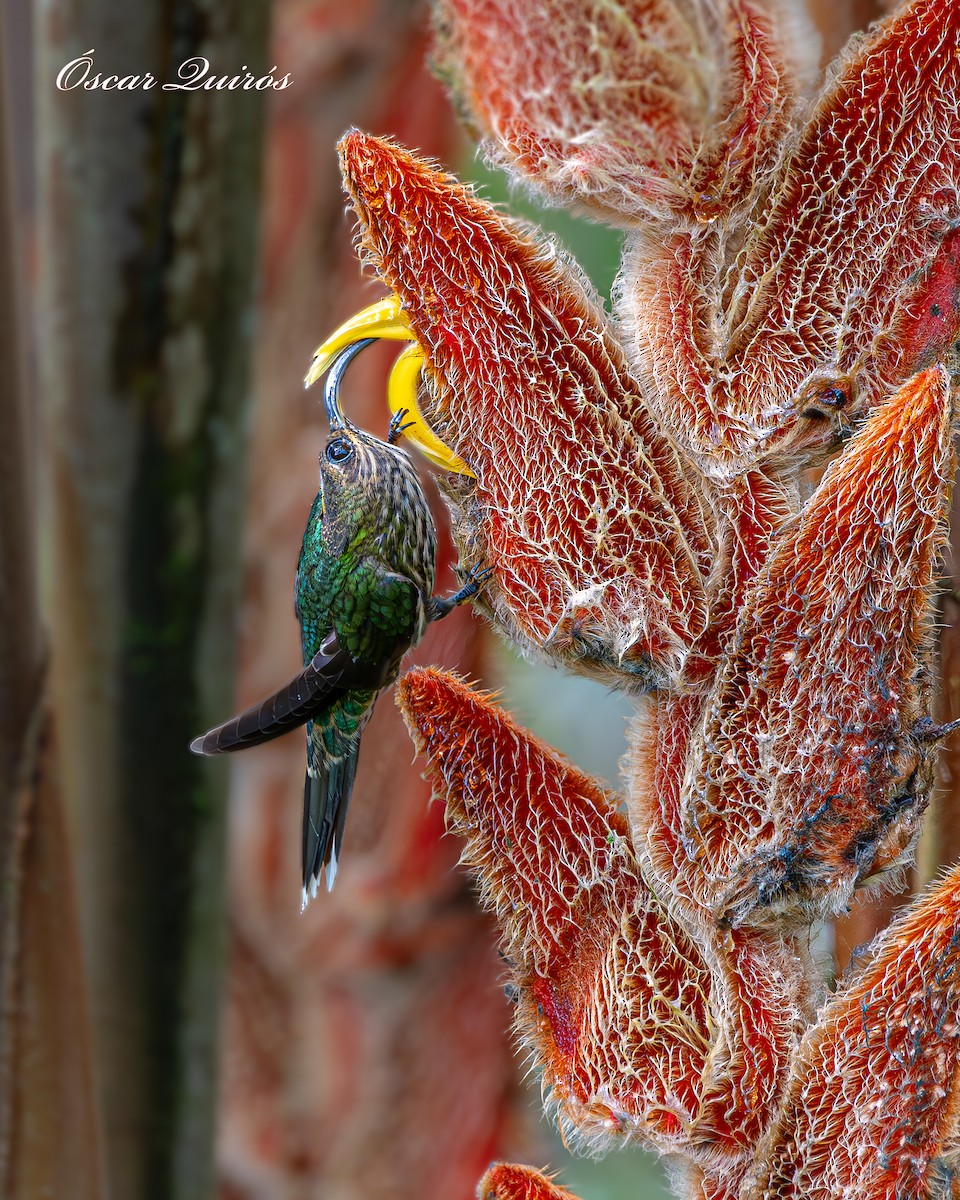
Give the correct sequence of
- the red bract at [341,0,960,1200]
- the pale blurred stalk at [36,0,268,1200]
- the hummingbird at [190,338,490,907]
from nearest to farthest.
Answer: the red bract at [341,0,960,1200] < the hummingbird at [190,338,490,907] < the pale blurred stalk at [36,0,268,1200]

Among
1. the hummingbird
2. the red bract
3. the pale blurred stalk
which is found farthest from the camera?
the pale blurred stalk

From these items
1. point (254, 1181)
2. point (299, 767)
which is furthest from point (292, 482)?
Answer: point (254, 1181)

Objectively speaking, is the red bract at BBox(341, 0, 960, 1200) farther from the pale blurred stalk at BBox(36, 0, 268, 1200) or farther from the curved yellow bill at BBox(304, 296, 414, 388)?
the pale blurred stalk at BBox(36, 0, 268, 1200)

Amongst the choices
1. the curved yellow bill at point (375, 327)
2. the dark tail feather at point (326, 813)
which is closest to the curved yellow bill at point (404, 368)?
the curved yellow bill at point (375, 327)

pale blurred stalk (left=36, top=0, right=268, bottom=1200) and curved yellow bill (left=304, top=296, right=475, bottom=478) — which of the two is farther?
pale blurred stalk (left=36, top=0, right=268, bottom=1200)

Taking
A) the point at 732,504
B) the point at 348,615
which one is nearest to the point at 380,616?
the point at 348,615

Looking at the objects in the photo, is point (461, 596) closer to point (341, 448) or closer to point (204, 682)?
point (341, 448)

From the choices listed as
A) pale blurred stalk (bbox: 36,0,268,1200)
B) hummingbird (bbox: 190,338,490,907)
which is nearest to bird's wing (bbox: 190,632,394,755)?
hummingbird (bbox: 190,338,490,907)

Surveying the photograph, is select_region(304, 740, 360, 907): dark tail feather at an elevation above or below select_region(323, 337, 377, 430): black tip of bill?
below
